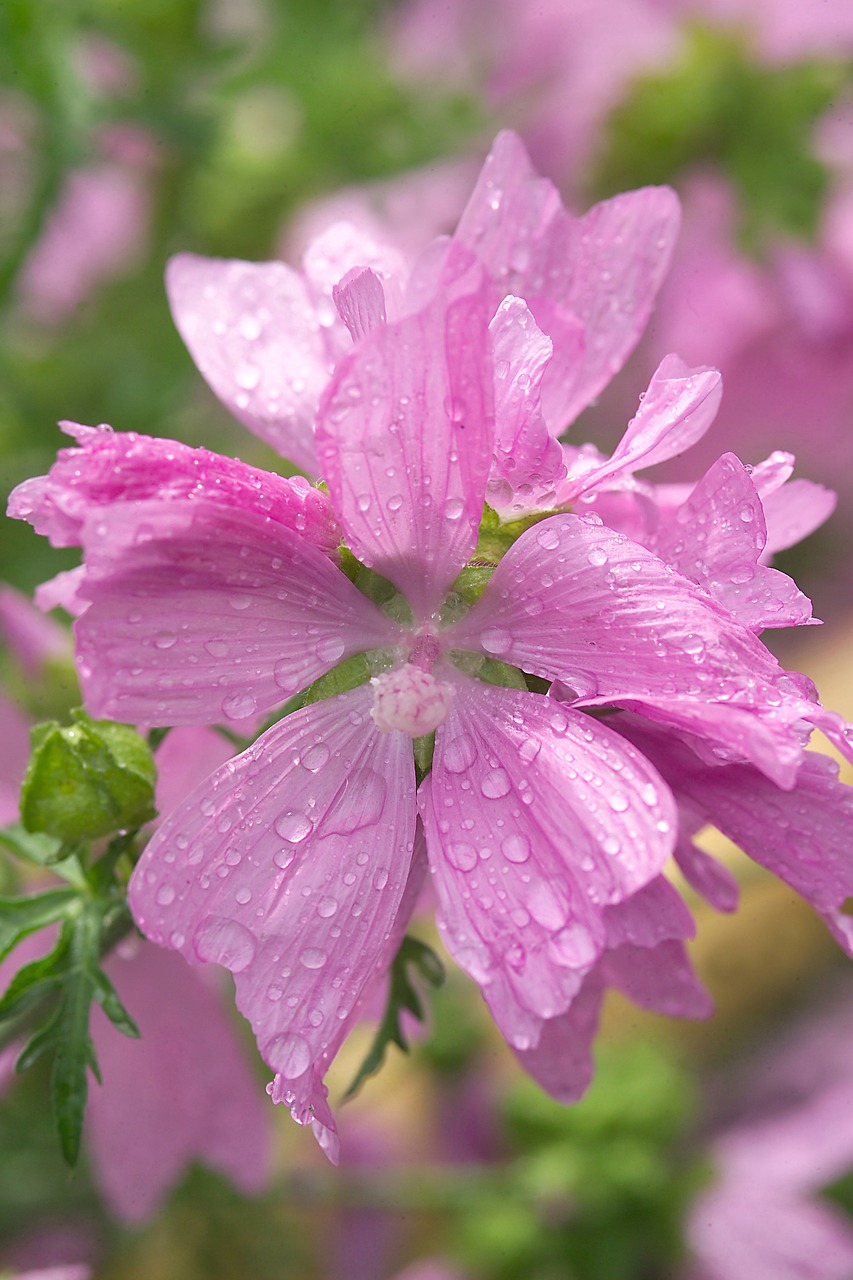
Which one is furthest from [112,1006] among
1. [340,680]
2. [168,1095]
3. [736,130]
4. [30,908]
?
[736,130]

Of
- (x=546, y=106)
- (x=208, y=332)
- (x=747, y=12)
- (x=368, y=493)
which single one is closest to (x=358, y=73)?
(x=546, y=106)

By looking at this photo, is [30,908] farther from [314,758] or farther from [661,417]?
[661,417]

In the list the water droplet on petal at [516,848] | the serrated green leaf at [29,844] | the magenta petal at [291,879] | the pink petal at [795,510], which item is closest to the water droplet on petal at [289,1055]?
the magenta petal at [291,879]

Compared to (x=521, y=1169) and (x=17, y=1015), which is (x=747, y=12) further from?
(x=17, y=1015)

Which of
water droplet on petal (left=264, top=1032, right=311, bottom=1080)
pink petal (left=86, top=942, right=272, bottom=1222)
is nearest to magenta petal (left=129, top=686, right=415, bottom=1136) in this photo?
water droplet on petal (left=264, top=1032, right=311, bottom=1080)

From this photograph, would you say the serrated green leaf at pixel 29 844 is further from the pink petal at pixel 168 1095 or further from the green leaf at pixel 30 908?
the pink petal at pixel 168 1095

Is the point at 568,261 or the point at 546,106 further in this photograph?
the point at 546,106

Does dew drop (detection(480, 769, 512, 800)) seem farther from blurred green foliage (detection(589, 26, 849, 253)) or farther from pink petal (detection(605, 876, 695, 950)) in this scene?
blurred green foliage (detection(589, 26, 849, 253))
